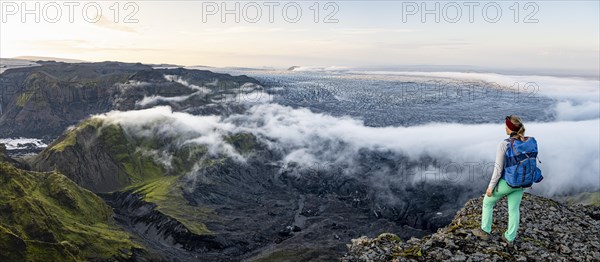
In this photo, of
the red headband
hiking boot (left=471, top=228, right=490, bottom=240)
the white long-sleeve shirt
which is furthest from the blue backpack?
hiking boot (left=471, top=228, right=490, bottom=240)

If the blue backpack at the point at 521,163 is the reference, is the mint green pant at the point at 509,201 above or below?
below

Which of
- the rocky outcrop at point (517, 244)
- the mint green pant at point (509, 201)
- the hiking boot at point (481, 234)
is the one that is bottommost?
the rocky outcrop at point (517, 244)

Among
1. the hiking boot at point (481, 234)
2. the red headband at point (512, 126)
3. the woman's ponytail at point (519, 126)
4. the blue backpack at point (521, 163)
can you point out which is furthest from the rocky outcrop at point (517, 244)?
the red headband at point (512, 126)

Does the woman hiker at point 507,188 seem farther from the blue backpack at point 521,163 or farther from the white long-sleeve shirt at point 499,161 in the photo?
the blue backpack at point 521,163

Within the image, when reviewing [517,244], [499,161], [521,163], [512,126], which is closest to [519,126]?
[512,126]

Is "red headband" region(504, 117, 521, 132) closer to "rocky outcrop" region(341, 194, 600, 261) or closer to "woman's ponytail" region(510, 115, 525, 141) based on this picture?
"woman's ponytail" region(510, 115, 525, 141)

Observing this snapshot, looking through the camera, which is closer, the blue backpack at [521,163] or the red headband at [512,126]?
the blue backpack at [521,163]
